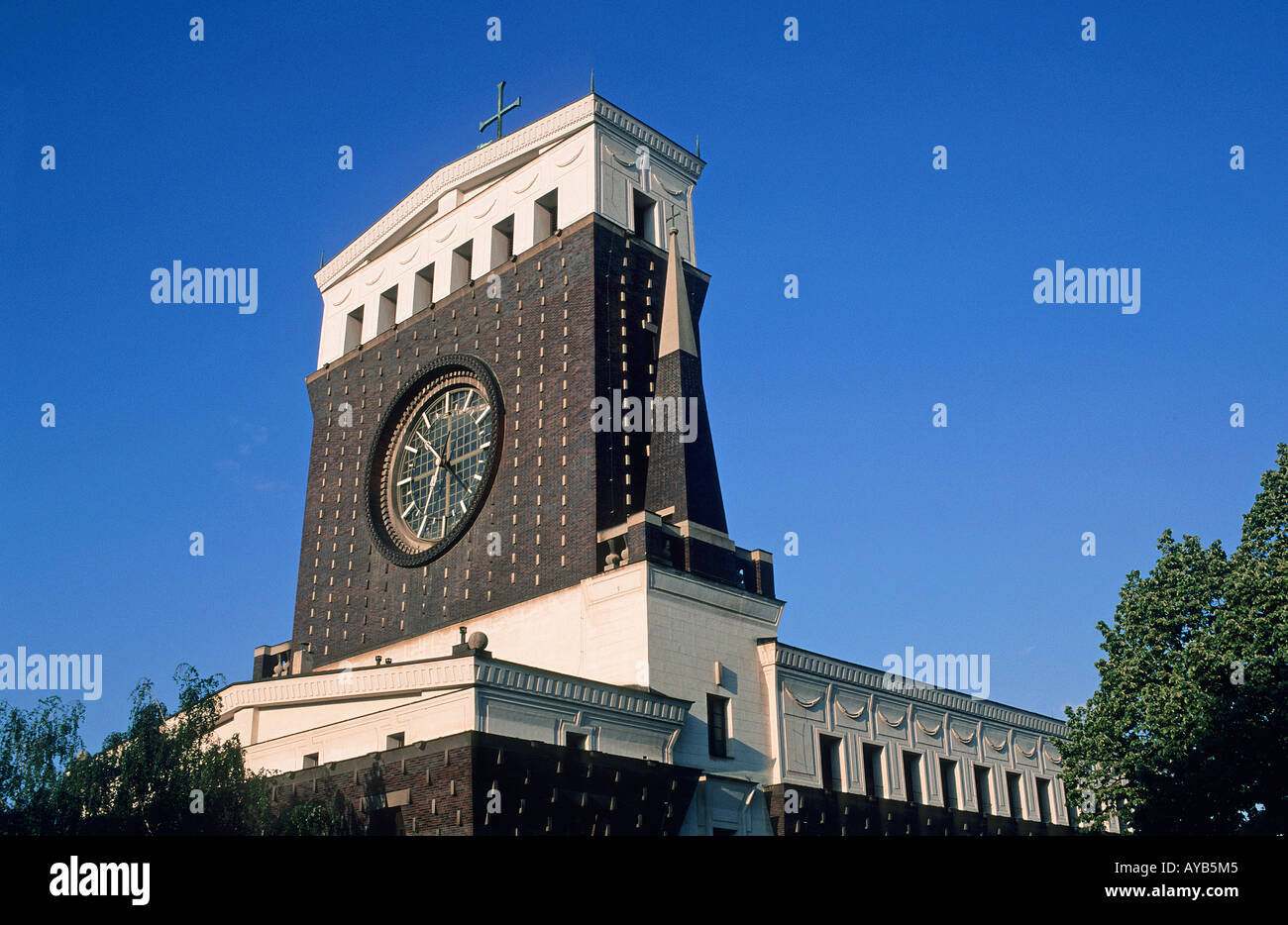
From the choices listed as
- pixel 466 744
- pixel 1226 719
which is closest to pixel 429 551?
pixel 466 744

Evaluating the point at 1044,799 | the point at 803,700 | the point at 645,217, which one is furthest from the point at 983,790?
the point at 645,217

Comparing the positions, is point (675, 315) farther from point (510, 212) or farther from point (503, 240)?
point (503, 240)

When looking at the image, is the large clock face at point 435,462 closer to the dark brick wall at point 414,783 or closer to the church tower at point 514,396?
the church tower at point 514,396

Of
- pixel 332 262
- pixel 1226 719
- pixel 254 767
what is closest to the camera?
pixel 1226 719

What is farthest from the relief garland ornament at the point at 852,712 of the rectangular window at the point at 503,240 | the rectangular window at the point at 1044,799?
the rectangular window at the point at 503,240

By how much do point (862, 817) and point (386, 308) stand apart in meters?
34.3

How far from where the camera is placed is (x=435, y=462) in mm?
52500

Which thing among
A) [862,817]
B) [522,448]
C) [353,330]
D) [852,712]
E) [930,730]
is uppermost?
[353,330]

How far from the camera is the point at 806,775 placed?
4203 centimetres

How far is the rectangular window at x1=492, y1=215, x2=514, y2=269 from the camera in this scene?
5377 cm

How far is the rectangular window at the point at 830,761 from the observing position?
43219 mm
